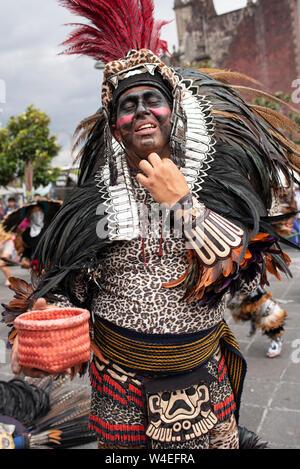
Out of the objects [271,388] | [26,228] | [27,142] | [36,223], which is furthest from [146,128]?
[27,142]

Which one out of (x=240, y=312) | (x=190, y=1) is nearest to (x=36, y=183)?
(x=190, y=1)

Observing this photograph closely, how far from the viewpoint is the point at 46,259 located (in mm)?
1816

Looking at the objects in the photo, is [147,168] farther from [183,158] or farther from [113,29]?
[113,29]

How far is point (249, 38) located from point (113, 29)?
28692 mm

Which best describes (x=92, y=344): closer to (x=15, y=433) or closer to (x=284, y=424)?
(x=15, y=433)

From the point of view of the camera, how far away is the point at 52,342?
4.48 ft

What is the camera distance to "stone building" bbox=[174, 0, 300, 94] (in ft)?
84.0

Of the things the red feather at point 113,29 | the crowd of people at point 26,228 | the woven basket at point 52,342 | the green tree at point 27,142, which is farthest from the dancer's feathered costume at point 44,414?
the green tree at point 27,142

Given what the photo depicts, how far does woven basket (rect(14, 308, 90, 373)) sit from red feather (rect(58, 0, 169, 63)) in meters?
1.13

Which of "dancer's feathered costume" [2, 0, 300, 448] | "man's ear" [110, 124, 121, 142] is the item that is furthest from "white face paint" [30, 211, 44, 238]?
"man's ear" [110, 124, 121, 142]

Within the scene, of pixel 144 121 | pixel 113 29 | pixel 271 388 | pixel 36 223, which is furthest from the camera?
pixel 36 223

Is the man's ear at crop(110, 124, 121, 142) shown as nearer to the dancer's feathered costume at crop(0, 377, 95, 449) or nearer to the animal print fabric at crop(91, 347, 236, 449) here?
the animal print fabric at crop(91, 347, 236, 449)

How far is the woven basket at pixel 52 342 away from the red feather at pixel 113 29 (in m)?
1.13

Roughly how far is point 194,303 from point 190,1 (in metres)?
34.2
